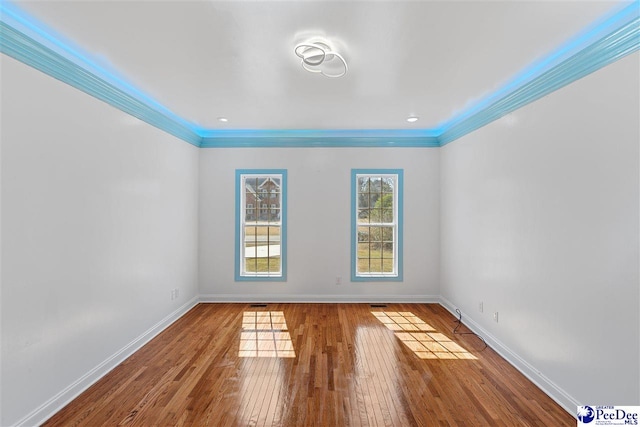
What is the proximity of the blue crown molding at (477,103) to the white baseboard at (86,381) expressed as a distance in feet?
7.73

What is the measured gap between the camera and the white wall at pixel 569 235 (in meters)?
1.78

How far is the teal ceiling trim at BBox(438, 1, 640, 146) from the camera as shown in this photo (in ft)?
5.74

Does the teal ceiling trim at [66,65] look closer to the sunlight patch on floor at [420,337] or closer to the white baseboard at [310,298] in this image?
the white baseboard at [310,298]

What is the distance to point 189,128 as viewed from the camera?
13.7 ft

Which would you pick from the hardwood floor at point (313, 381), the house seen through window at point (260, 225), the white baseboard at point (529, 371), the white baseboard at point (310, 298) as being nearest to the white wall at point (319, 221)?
the white baseboard at point (310, 298)

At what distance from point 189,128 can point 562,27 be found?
13.7ft

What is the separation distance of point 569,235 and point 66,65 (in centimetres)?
400

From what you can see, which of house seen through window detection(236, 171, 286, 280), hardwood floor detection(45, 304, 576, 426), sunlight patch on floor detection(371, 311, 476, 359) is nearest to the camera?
hardwood floor detection(45, 304, 576, 426)

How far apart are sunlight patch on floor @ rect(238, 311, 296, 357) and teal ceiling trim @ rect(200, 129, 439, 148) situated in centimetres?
258

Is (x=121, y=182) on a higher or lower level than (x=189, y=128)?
lower

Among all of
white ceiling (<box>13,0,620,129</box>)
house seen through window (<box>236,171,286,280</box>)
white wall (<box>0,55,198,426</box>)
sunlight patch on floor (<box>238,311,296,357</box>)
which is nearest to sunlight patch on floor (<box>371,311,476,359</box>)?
sunlight patch on floor (<box>238,311,296,357</box>)

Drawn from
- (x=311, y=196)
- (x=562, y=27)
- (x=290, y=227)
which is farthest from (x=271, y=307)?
(x=562, y=27)

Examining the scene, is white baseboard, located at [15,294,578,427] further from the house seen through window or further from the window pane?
the window pane

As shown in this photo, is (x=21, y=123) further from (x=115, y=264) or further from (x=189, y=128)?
(x=189, y=128)
